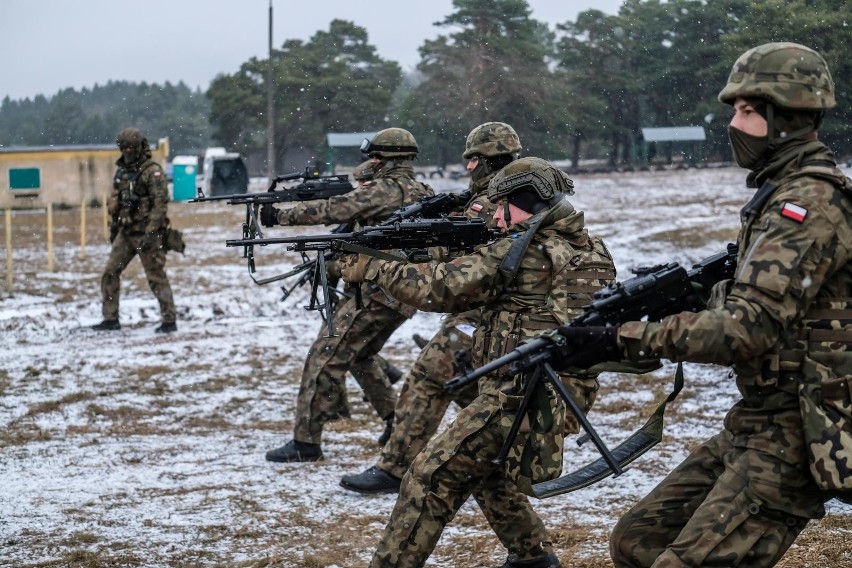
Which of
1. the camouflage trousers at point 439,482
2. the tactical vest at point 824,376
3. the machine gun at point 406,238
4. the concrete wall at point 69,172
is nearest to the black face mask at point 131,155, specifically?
the machine gun at point 406,238

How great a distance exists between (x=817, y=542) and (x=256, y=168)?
47.2m

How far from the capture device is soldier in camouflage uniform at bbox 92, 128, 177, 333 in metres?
13.1

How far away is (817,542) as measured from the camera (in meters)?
5.86

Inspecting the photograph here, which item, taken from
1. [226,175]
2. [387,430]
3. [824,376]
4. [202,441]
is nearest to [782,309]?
[824,376]

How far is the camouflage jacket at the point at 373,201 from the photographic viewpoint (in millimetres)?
7734

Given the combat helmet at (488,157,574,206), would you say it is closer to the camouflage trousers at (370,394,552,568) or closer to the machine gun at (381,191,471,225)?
the camouflage trousers at (370,394,552,568)

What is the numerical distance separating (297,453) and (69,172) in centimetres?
3118

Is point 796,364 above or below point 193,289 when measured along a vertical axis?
above

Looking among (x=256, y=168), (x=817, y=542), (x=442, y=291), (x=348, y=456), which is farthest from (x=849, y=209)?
(x=256, y=168)

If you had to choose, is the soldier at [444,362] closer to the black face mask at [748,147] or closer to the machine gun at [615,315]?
the machine gun at [615,315]

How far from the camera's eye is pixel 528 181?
5000 millimetres

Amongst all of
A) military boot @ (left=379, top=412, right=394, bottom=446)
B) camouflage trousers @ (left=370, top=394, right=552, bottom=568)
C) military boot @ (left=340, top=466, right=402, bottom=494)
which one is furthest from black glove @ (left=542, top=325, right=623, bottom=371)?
military boot @ (left=379, top=412, right=394, bottom=446)

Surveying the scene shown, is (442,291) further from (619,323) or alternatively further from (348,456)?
(348,456)

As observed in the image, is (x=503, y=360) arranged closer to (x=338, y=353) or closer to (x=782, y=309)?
(x=782, y=309)
